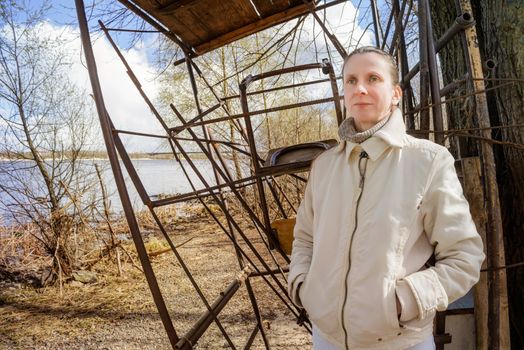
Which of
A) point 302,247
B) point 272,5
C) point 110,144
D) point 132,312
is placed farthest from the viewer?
point 132,312

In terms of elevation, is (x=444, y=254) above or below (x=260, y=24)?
below

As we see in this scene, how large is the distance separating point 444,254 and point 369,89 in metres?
0.58

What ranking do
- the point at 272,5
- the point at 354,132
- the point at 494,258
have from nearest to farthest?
the point at 354,132
the point at 494,258
the point at 272,5

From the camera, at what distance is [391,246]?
1122 mm

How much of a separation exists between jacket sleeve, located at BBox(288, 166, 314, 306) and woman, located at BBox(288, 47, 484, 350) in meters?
0.05

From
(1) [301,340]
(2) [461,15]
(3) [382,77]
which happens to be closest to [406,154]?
(3) [382,77]

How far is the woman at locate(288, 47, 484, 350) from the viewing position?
3.60ft

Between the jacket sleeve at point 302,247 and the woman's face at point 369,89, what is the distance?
313 millimetres

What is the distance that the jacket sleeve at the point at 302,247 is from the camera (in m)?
1.37

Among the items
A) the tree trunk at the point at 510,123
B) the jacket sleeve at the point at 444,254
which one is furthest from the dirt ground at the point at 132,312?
the jacket sleeve at the point at 444,254

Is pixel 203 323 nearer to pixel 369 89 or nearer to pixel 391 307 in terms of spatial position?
pixel 391 307

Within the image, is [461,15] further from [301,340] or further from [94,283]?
[94,283]

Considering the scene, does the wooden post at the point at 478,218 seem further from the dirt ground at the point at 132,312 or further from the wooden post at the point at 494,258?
the dirt ground at the point at 132,312

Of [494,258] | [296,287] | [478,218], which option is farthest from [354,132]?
[494,258]
